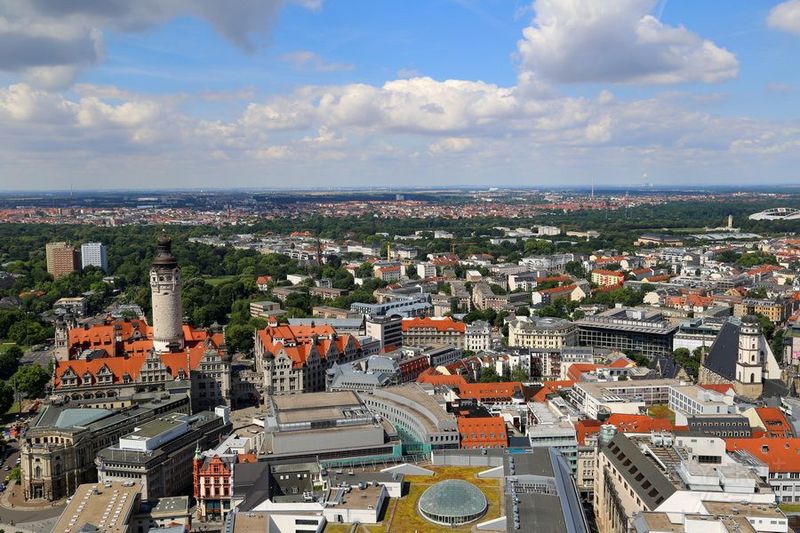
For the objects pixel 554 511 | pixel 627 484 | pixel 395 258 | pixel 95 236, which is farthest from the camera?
pixel 95 236

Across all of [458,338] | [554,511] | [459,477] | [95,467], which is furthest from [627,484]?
[458,338]

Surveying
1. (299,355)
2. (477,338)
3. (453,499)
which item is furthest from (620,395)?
(477,338)

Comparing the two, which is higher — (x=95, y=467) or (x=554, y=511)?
(x=554, y=511)

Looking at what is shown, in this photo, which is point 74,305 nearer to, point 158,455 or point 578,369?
point 158,455

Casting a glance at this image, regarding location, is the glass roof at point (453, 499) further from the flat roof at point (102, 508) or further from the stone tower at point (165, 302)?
the stone tower at point (165, 302)

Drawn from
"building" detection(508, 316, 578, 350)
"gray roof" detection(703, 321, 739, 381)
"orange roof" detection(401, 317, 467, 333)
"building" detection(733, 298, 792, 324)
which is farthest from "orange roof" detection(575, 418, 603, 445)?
"building" detection(733, 298, 792, 324)

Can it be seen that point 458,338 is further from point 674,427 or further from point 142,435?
point 142,435

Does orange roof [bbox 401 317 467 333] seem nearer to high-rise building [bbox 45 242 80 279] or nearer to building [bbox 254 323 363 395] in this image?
building [bbox 254 323 363 395]
